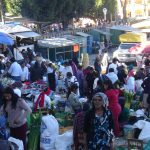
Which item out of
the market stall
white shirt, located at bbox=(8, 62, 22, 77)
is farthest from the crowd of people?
the market stall

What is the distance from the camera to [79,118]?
22.7 feet

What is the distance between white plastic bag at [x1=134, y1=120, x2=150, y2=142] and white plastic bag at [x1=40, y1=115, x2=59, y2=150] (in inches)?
67.5

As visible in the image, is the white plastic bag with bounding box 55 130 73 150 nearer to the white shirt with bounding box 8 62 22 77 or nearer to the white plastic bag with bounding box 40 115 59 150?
the white plastic bag with bounding box 40 115 59 150

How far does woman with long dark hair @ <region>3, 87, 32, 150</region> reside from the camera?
7.72 m

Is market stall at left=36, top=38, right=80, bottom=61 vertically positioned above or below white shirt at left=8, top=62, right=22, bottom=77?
below

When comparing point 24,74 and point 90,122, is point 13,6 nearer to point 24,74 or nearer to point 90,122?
point 24,74

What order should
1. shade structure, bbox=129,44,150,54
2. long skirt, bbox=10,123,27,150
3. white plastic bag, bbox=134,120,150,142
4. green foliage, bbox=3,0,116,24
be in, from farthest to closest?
green foliage, bbox=3,0,116,24
shade structure, bbox=129,44,150,54
white plastic bag, bbox=134,120,150,142
long skirt, bbox=10,123,27,150

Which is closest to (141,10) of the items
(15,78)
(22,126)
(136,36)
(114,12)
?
(114,12)

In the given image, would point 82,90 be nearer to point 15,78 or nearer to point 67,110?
point 15,78

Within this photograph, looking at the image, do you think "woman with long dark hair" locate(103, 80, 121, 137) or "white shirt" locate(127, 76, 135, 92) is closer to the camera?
"woman with long dark hair" locate(103, 80, 121, 137)

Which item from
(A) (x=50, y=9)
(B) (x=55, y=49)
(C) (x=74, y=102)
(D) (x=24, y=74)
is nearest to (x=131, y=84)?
(C) (x=74, y=102)

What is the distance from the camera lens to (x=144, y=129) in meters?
9.07

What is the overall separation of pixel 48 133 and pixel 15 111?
2.93 ft

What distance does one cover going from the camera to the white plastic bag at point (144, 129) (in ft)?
29.1
